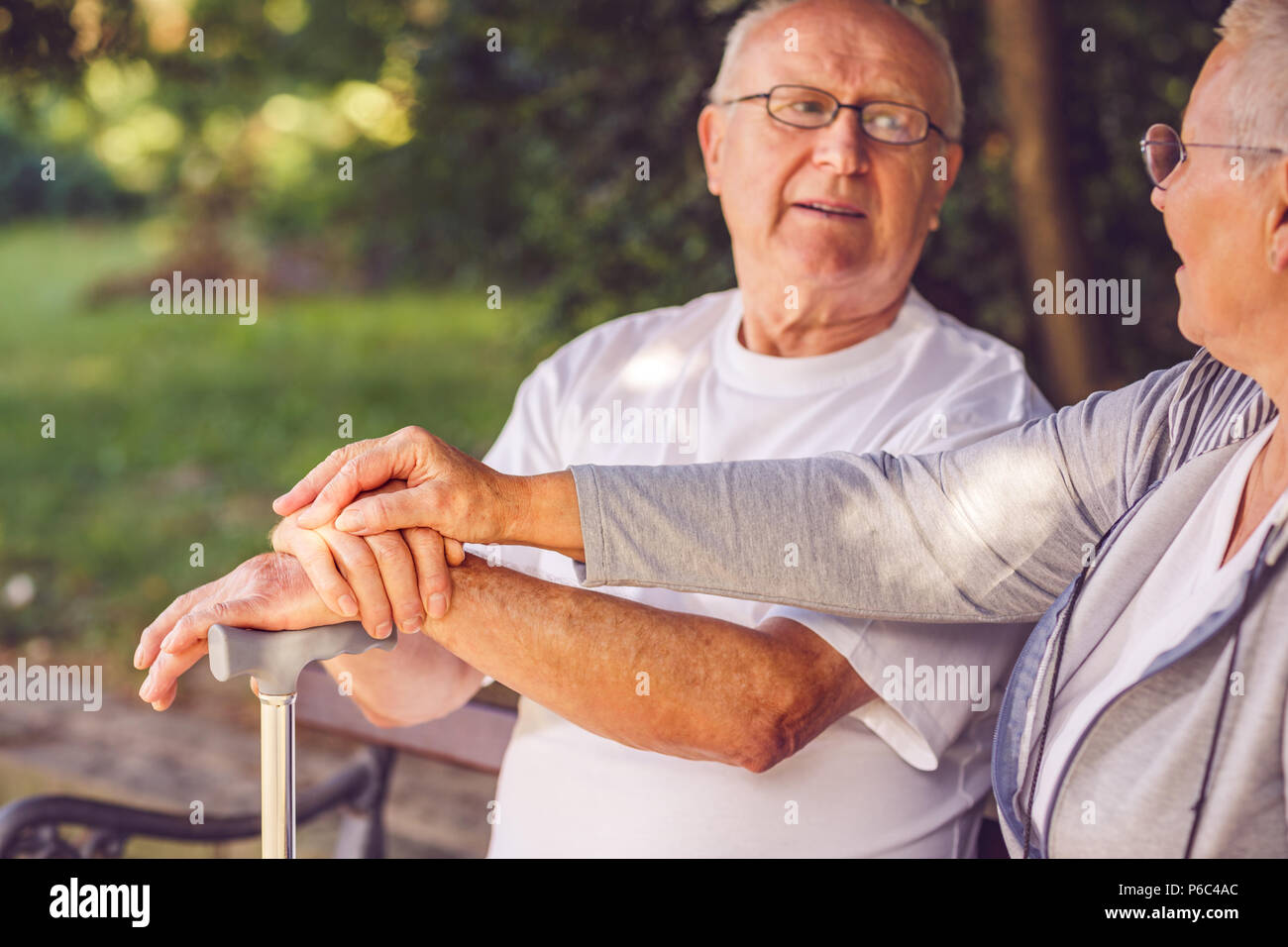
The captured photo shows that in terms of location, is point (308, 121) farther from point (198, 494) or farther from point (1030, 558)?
point (1030, 558)

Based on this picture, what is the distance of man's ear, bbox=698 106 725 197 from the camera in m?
2.31

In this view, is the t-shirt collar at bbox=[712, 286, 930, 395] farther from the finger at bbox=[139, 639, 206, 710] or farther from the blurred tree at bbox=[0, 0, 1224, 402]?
the blurred tree at bbox=[0, 0, 1224, 402]

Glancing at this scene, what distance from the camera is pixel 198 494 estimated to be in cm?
748

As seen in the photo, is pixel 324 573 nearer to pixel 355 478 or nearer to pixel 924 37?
pixel 355 478

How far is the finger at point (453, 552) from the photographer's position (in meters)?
1.58

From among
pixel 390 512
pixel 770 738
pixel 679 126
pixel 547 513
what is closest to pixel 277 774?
pixel 390 512

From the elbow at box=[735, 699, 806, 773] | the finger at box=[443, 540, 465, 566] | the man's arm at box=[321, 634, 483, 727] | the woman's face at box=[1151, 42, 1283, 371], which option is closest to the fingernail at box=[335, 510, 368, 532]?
the finger at box=[443, 540, 465, 566]

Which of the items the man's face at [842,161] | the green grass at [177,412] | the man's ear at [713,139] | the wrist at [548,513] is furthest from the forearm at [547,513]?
the green grass at [177,412]

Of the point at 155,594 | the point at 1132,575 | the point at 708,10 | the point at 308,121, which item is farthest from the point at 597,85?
the point at 308,121

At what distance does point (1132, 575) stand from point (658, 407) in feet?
3.08

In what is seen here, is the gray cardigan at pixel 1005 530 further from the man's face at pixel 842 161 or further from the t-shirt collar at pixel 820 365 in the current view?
the man's face at pixel 842 161

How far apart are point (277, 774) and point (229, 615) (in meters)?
0.22

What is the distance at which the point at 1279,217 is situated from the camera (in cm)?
126
